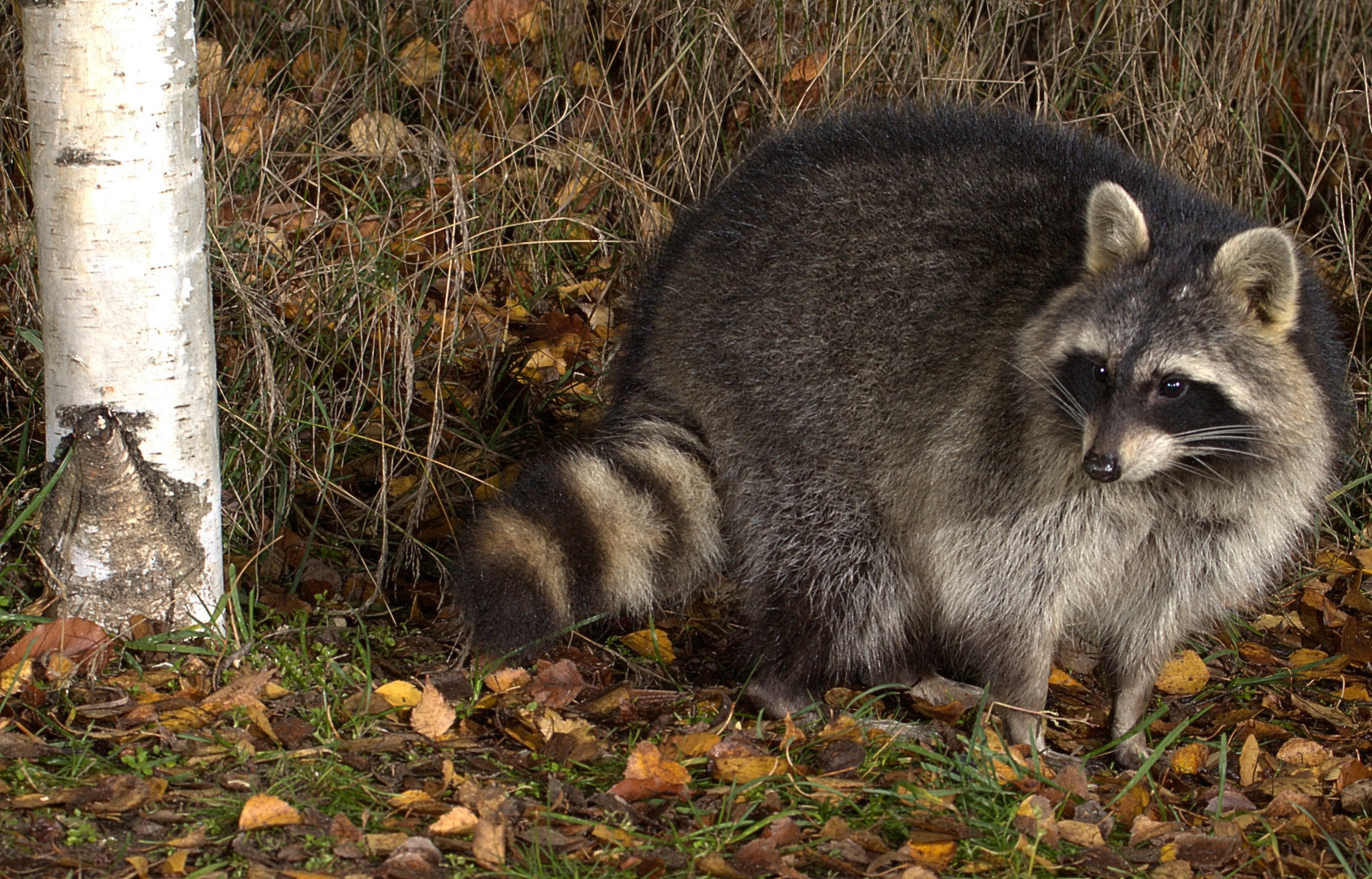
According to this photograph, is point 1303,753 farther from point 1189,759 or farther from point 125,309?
point 125,309

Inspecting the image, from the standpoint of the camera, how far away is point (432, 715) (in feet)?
9.68

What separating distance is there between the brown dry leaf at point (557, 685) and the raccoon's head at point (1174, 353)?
1212 millimetres

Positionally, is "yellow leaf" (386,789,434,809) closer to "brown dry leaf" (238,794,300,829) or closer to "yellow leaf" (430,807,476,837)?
"yellow leaf" (430,807,476,837)

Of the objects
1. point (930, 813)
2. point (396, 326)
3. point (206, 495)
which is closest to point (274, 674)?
point (206, 495)

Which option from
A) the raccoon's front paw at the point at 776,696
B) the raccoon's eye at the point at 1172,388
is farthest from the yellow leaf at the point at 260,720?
the raccoon's eye at the point at 1172,388

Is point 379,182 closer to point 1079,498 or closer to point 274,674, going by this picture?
point 274,674

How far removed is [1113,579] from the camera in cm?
325

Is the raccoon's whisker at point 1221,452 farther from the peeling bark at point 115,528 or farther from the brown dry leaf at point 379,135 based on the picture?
the brown dry leaf at point 379,135

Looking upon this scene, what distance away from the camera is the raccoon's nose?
2740 mm

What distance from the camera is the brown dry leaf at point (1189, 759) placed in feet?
10.5

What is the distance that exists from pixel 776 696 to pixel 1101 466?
3.27 feet

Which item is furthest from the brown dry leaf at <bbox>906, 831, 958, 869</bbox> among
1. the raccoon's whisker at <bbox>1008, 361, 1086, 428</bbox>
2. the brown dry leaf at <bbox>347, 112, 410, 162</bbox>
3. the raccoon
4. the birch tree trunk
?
the brown dry leaf at <bbox>347, 112, 410, 162</bbox>

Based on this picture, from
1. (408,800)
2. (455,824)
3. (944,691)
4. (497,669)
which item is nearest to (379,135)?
(497,669)

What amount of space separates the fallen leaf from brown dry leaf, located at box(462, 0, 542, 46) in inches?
105
